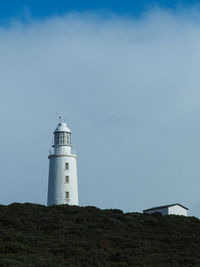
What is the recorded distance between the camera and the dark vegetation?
21.8m

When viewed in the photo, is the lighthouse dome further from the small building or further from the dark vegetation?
the dark vegetation

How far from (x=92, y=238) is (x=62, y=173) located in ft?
70.1

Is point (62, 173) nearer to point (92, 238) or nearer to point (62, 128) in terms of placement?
point (62, 128)

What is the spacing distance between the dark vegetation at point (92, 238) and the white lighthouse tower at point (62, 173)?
10.6 metres

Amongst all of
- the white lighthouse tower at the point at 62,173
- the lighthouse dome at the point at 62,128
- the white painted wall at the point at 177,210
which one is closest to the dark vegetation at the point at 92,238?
the white painted wall at the point at 177,210

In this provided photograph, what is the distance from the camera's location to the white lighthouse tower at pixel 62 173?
1841 inches

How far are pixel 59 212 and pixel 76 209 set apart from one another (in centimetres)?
150

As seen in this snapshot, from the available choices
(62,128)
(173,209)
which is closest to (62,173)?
(62,128)

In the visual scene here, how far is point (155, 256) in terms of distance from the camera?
75.9 ft

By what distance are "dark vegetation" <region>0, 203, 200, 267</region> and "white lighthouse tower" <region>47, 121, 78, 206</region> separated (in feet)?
34.8

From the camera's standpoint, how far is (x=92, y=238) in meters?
26.4

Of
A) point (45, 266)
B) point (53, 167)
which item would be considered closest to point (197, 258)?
point (45, 266)

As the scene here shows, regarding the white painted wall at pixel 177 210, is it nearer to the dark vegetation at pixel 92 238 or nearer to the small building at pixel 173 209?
the small building at pixel 173 209

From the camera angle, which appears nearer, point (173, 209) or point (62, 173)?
point (173, 209)
